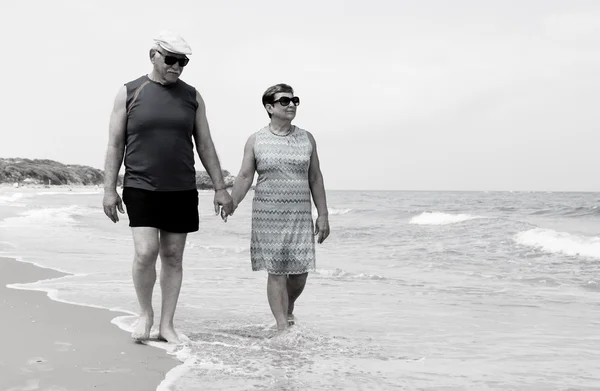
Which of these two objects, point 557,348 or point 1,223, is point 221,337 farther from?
point 1,223

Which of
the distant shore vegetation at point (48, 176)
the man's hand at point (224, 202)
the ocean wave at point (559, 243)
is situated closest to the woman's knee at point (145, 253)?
the man's hand at point (224, 202)

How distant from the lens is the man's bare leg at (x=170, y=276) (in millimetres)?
4656

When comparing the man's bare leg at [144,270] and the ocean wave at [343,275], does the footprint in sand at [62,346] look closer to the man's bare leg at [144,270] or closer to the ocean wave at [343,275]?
the man's bare leg at [144,270]

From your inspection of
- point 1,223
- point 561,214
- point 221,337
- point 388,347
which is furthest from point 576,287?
point 561,214

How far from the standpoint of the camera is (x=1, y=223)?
57.7ft

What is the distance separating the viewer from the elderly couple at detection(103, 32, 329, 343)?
4.50 m

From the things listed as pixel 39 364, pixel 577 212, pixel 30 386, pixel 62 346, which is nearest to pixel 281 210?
pixel 62 346

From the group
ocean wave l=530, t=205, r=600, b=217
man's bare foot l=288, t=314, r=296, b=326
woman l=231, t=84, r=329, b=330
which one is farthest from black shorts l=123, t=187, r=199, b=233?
ocean wave l=530, t=205, r=600, b=217

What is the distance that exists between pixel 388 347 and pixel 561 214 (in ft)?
90.3

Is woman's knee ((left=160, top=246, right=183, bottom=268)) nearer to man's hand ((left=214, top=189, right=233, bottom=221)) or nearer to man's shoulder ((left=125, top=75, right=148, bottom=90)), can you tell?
man's hand ((left=214, top=189, right=233, bottom=221))

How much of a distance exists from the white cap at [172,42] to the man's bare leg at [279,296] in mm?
1590

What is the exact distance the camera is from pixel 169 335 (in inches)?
183

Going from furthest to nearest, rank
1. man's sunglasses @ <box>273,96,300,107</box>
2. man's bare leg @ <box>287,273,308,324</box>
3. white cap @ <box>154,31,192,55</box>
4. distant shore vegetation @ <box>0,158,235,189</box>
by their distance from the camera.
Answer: distant shore vegetation @ <box>0,158,235,189</box> < man's bare leg @ <box>287,273,308,324</box> < man's sunglasses @ <box>273,96,300,107</box> < white cap @ <box>154,31,192,55</box>

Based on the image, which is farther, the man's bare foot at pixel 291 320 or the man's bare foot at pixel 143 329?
the man's bare foot at pixel 291 320
